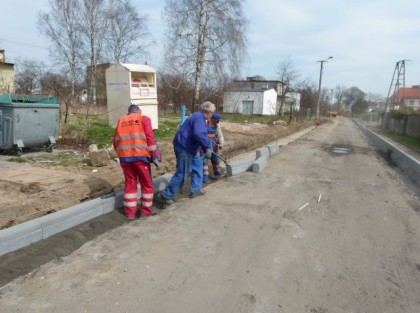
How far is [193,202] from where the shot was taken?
6.34m

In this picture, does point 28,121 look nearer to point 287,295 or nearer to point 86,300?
point 86,300

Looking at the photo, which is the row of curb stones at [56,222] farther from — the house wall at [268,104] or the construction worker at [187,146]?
the house wall at [268,104]

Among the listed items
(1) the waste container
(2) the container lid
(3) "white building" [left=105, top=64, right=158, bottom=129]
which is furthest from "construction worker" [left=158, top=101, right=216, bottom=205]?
(3) "white building" [left=105, top=64, right=158, bottom=129]

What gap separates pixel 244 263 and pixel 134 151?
2.13m

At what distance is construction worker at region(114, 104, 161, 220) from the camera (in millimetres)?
5121

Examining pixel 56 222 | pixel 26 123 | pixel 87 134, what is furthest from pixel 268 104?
pixel 56 222

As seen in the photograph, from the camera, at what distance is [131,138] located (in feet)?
16.8

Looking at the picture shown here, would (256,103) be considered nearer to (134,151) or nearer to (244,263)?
(134,151)

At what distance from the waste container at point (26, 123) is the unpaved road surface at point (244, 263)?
163 inches

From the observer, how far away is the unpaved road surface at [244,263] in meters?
3.28

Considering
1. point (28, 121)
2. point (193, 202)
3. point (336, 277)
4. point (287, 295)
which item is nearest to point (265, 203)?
point (193, 202)

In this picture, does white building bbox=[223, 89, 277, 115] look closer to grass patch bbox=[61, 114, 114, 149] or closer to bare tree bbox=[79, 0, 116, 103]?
bare tree bbox=[79, 0, 116, 103]

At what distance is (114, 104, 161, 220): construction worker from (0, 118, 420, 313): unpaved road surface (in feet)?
1.25

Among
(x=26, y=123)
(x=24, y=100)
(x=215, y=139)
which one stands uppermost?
(x=24, y=100)
